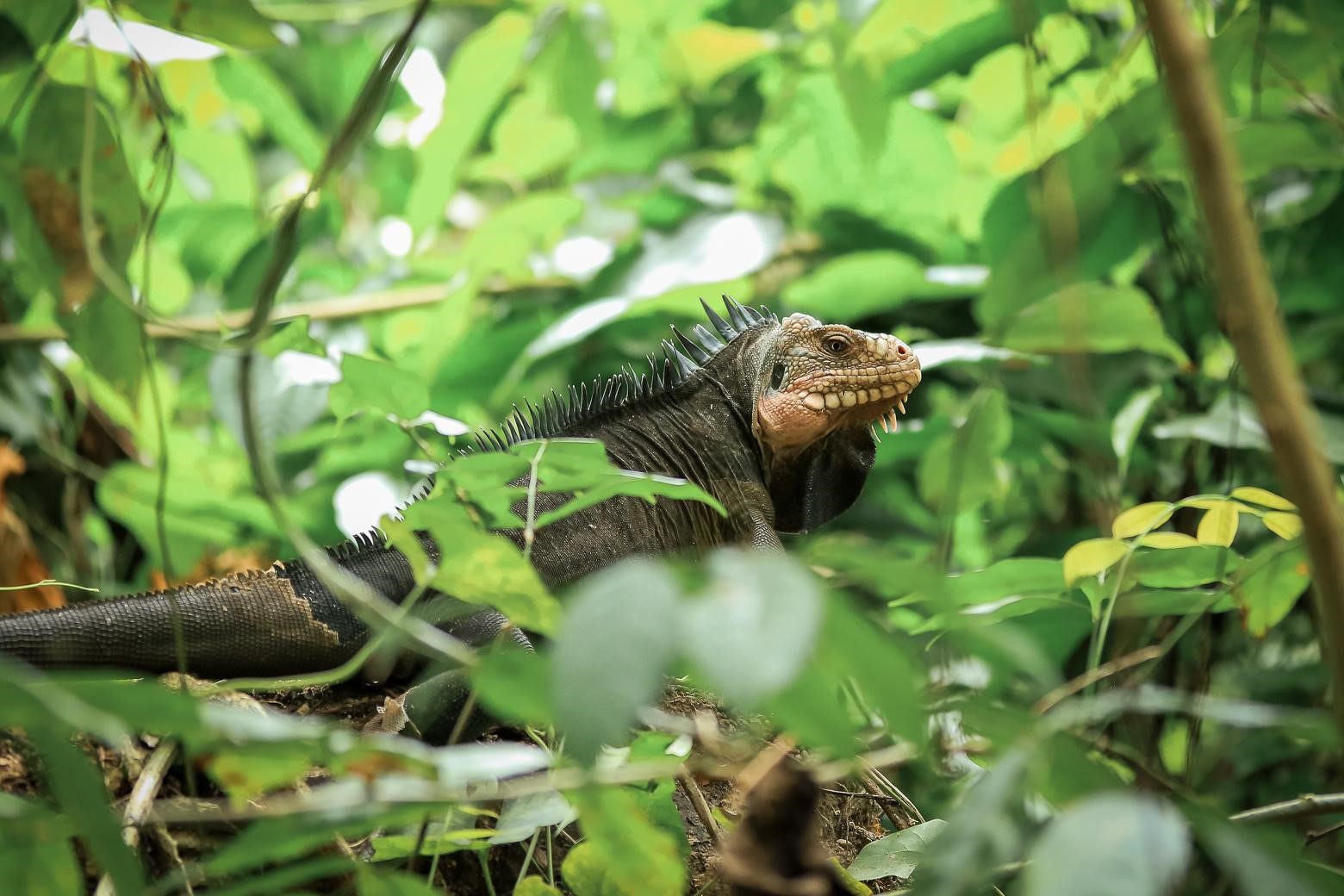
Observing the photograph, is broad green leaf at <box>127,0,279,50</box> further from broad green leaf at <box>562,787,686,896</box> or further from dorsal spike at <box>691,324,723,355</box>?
dorsal spike at <box>691,324,723,355</box>

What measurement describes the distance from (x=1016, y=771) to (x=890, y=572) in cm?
18

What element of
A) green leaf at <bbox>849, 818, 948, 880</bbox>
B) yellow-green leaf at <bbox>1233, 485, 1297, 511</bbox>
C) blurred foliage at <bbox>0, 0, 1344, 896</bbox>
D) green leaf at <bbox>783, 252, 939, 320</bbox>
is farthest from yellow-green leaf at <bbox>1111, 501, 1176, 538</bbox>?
green leaf at <bbox>783, 252, 939, 320</bbox>

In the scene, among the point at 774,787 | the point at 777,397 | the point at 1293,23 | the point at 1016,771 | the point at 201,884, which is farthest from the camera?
the point at 777,397

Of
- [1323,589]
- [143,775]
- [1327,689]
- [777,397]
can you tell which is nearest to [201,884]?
[143,775]

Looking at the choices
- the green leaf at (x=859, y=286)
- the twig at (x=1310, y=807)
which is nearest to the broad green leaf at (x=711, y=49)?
the green leaf at (x=859, y=286)

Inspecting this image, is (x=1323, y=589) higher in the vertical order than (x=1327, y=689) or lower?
higher

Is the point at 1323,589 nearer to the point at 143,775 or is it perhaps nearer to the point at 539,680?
the point at 539,680

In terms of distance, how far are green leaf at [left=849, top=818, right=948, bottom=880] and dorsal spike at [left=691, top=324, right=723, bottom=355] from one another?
1.93 meters

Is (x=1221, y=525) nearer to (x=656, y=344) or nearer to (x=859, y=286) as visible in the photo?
(x=859, y=286)

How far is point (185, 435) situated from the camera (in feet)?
15.2

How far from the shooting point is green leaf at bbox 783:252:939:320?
3990 millimetres

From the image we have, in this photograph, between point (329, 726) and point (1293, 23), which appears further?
point (1293, 23)

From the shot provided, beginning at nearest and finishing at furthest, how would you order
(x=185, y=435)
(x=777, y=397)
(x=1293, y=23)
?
1. (x=1293, y=23)
2. (x=777, y=397)
3. (x=185, y=435)

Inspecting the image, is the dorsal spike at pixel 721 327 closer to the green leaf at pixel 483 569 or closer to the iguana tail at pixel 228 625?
the iguana tail at pixel 228 625
